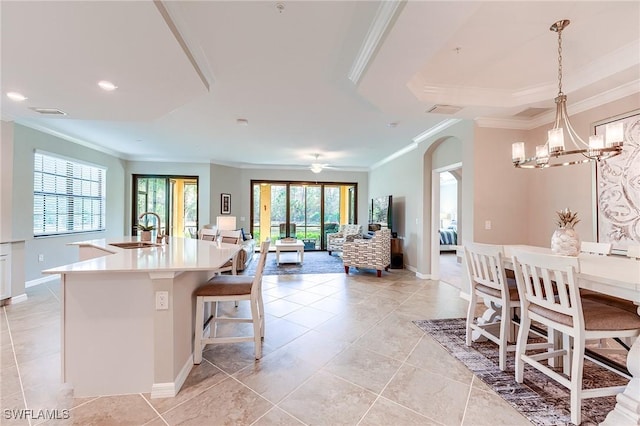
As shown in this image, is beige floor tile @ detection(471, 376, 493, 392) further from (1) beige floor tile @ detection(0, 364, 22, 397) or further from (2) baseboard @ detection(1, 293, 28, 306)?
(2) baseboard @ detection(1, 293, 28, 306)

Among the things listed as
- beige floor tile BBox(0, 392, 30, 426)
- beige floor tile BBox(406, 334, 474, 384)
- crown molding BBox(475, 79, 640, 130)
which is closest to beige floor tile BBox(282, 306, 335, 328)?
beige floor tile BBox(406, 334, 474, 384)

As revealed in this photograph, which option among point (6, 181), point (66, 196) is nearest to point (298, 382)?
point (6, 181)

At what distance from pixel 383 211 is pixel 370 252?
5.68ft

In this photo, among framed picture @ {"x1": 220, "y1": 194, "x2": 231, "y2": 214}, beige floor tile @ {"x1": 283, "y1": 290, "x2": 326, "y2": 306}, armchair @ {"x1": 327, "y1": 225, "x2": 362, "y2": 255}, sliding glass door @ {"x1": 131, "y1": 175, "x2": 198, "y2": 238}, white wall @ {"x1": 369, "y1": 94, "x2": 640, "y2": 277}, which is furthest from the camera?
framed picture @ {"x1": 220, "y1": 194, "x2": 231, "y2": 214}

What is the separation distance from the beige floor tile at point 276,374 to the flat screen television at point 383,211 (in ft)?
15.7

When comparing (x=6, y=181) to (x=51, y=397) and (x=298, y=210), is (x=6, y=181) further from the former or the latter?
(x=298, y=210)

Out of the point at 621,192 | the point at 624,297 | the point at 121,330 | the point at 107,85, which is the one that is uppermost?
the point at 107,85

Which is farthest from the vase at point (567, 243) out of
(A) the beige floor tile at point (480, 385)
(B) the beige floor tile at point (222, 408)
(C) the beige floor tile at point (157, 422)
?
(C) the beige floor tile at point (157, 422)

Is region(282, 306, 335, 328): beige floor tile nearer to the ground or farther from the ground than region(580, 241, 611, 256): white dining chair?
nearer to the ground

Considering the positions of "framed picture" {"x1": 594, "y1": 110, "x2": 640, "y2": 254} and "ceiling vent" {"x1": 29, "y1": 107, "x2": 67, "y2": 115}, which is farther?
"ceiling vent" {"x1": 29, "y1": 107, "x2": 67, "y2": 115}

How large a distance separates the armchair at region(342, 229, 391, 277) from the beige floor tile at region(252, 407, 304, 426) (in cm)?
405

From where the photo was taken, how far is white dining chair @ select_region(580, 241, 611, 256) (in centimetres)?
254

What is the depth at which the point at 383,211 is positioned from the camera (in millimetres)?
7074

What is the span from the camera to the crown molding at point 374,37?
6.22ft
